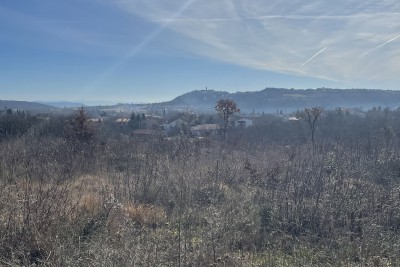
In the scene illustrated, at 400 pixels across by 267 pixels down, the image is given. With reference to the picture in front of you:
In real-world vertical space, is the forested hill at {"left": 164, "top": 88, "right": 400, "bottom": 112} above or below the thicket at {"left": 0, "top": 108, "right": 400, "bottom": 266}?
above

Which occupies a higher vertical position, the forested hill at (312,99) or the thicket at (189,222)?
the forested hill at (312,99)

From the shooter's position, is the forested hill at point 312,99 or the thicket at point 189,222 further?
the forested hill at point 312,99

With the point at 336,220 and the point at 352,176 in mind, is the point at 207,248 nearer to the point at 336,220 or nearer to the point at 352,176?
the point at 336,220

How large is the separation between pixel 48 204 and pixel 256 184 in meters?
5.91

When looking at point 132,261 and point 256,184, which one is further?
point 256,184

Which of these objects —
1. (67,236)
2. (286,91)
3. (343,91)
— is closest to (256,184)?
(67,236)

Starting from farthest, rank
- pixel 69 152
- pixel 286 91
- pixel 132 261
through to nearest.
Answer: pixel 286 91 → pixel 69 152 → pixel 132 261

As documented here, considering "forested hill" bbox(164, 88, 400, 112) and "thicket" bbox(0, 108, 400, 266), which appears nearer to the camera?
"thicket" bbox(0, 108, 400, 266)

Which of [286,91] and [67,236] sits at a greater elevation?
[286,91]

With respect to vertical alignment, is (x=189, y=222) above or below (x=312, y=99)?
below

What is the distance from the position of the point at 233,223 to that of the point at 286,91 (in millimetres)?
192663

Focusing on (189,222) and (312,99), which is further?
(312,99)

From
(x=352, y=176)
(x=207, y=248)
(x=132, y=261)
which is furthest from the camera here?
(x=352, y=176)

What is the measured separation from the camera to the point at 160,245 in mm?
5043
